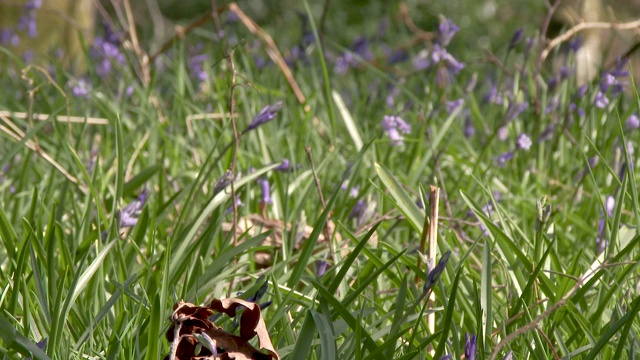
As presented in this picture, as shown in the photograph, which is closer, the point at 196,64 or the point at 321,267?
the point at 321,267

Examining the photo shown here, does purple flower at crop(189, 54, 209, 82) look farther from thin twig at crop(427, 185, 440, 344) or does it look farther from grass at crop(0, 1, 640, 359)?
thin twig at crop(427, 185, 440, 344)

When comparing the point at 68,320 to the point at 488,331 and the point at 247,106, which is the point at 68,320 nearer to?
the point at 488,331

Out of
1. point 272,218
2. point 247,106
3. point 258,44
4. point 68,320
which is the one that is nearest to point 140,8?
point 258,44

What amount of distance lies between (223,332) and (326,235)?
0.59 meters

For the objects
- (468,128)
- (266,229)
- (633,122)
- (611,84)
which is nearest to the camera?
(266,229)

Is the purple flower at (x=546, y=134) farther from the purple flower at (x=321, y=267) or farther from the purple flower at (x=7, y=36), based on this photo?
the purple flower at (x=7, y=36)

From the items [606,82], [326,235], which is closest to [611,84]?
[606,82]

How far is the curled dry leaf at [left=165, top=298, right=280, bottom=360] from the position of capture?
3.92 ft

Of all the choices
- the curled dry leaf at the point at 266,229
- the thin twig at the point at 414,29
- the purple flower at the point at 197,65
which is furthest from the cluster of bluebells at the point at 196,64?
the curled dry leaf at the point at 266,229

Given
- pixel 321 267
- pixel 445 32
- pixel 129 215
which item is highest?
pixel 445 32

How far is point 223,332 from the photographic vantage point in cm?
121

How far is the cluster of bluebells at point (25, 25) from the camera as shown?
387cm

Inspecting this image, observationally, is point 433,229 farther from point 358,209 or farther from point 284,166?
point 284,166

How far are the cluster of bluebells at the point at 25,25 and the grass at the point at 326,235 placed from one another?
0.27m
